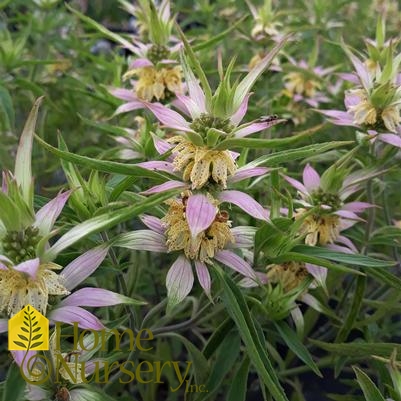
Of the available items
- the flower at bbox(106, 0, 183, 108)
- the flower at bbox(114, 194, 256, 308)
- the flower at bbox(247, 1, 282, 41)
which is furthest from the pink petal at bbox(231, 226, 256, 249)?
the flower at bbox(247, 1, 282, 41)

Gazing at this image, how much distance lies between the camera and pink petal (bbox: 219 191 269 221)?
2.17ft

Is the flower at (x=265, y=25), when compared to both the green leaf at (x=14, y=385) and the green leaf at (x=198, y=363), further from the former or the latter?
the green leaf at (x=14, y=385)

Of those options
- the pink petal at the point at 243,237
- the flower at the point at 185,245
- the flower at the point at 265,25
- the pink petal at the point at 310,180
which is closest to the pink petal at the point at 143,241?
the flower at the point at 185,245

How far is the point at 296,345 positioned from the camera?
815mm

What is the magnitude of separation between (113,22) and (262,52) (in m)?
2.07

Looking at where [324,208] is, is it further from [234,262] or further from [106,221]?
[106,221]

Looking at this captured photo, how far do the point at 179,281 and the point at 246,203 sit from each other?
0.42ft

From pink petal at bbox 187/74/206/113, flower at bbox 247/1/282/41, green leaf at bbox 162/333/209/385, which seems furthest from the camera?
flower at bbox 247/1/282/41

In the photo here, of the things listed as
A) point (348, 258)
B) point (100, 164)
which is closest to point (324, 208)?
point (348, 258)

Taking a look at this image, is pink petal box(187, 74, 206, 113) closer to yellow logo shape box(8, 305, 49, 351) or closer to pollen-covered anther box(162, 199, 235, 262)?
pollen-covered anther box(162, 199, 235, 262)

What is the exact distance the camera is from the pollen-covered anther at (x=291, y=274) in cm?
91

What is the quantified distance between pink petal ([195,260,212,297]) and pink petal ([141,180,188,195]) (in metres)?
0.11

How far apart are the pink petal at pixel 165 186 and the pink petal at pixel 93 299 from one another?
12cm

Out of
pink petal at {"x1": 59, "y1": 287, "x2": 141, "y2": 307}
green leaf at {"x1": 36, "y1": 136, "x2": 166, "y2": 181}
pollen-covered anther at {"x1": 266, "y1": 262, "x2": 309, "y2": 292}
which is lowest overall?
pollen-covered anther at {"x1": 266, "y1": 262, "x2": 309, "y2": 292}
